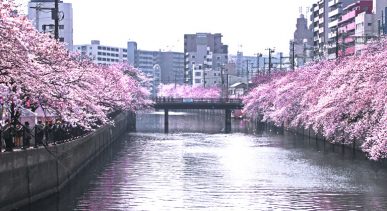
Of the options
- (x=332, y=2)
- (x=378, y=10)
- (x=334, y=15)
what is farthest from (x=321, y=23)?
(x=378, y=10)

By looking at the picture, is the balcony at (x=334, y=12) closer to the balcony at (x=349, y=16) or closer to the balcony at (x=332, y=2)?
the balcony at (x=332, y=2)

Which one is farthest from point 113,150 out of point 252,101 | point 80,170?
point 252,101

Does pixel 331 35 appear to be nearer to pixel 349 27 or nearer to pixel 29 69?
pixel 349 27

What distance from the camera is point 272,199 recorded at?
35781 mm

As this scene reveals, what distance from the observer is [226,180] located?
4388 centimetres

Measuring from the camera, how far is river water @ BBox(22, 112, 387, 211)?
34.5 m

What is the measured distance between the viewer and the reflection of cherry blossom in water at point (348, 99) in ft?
144

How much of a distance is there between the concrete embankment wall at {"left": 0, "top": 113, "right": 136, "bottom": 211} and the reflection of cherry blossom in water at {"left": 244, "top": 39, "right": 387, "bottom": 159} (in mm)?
17237

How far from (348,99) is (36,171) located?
91.3ft

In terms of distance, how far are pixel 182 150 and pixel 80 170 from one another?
20.1m

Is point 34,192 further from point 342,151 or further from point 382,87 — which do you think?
point 342,151

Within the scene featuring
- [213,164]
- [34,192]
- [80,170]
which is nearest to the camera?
[34,192]

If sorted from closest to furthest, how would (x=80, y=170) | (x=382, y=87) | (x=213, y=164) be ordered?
1. (x=382, y=87)
2. (x=80, y=170)
3. (x=213, y=164)

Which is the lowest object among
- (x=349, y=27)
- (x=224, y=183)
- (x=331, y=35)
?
(x=224, y=183)
